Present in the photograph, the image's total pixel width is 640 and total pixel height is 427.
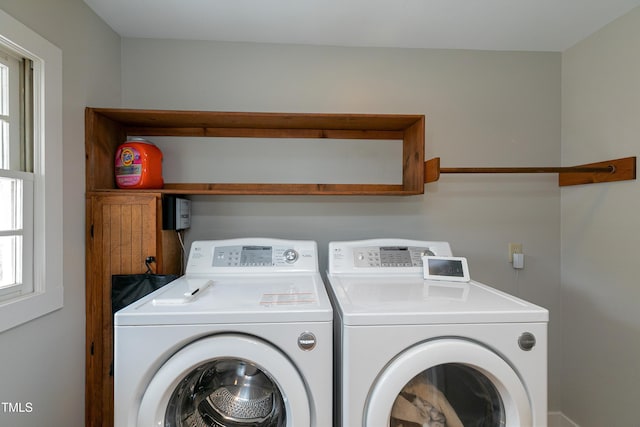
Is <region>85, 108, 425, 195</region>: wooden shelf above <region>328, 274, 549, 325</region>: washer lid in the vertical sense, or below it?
above

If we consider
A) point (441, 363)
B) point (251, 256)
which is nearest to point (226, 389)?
point (251, 256)

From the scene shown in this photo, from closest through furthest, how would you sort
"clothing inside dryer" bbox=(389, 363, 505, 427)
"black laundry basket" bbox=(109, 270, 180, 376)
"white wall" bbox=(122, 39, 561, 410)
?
→ "clothing inside dryer" bbox=(389, 363, 505, 427)
"black laundry basket" bbox=(109, 270, 180, 376)
"white wall" bbox=(122, 39, 561, 410)

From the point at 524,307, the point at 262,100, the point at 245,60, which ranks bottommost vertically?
the point at 524,307

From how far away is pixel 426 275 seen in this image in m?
1.54

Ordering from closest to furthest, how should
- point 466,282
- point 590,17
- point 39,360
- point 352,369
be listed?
point 352,369 < point 39,360 < point 466,282 < point 590,17

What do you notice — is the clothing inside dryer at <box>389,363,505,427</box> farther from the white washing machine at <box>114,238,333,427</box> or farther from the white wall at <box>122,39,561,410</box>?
the white wall at <box>122,39,561,410</box>

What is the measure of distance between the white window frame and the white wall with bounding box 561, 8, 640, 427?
2720 millimetres

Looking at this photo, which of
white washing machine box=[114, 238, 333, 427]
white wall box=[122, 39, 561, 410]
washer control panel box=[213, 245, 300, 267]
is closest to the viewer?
white washing machine box=[114, 238, 333, 427]

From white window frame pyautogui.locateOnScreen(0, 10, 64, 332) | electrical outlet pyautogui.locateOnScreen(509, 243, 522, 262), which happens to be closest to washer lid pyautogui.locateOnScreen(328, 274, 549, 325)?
electrical outlet pyautogui.locateOnScreen(509, 243, 522, 262)

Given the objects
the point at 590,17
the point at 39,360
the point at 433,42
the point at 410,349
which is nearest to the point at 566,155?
the point at 590,17

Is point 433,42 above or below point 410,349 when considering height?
above

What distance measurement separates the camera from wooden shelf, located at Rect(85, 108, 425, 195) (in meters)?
1.57

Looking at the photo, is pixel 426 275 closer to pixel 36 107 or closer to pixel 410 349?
pixel 410 349

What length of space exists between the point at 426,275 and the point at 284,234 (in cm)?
86
